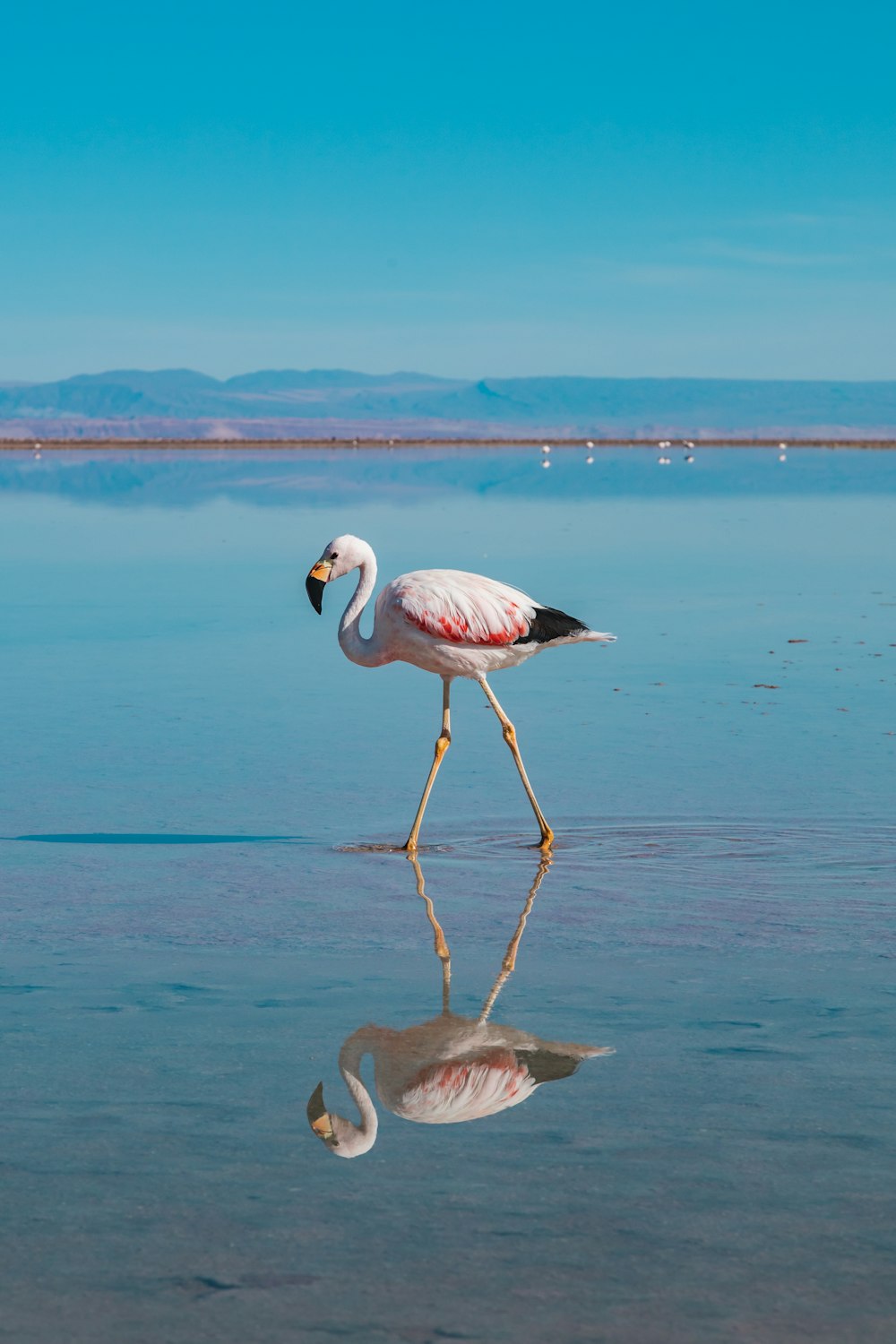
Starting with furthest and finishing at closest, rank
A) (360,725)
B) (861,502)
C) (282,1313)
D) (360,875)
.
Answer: (861,502) → (360,725) → (360,875) → (282,1313)

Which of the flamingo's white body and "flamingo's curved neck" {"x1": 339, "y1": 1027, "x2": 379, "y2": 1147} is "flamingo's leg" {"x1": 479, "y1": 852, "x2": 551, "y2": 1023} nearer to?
the flamingo's white body

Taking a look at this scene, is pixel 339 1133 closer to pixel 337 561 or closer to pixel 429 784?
pixel 429 784

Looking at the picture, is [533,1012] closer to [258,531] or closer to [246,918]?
[246,918]

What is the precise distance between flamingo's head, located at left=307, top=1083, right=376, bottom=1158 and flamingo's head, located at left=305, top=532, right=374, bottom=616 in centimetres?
419

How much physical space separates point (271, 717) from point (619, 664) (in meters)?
3.73

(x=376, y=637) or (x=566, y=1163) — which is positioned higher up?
(x=376, y=637)

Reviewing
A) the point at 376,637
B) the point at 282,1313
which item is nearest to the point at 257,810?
the point at 376,637

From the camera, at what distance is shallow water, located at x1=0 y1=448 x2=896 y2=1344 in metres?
3.83

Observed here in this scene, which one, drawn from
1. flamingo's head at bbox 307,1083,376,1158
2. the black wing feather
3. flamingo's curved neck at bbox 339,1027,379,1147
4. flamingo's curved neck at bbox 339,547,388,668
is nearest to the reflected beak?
flamingo's curved neck at bbox 339,547,388,668

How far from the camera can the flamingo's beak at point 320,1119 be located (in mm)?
4609

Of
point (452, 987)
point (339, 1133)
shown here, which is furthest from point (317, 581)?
point (339, 1133)

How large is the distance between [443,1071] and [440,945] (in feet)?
4.83

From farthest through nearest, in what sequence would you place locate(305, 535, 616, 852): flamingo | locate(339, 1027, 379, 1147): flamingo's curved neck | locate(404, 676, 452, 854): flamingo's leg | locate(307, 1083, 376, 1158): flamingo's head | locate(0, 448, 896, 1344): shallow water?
locate(305, 535, 616, 852): flamingo < locate(404, 676, 452, 854): flamingo's leg < locate(339, 1027, 379, 1147): flamingo's curved neck < locate(307, 1083, 376, 1158): flamingo's head < locate(0, 448, 896, 1344): shallow water

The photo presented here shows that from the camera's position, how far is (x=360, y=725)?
11625 millimetres
